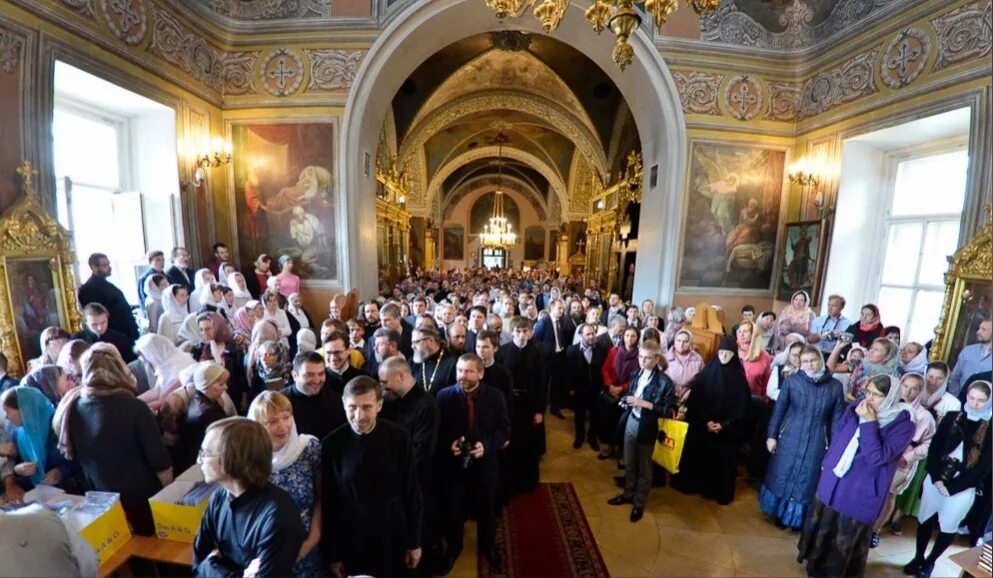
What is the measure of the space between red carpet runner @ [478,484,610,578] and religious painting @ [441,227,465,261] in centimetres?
2798

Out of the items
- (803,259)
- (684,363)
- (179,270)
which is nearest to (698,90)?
(803,259)

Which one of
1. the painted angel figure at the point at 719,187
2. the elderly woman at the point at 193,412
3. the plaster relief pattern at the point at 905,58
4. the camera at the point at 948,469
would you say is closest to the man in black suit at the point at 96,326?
the elderly woman at the point at 193,412

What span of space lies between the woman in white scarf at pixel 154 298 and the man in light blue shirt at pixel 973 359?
30.0ft

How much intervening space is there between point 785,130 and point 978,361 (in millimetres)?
5162

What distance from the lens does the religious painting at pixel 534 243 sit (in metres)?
31.0

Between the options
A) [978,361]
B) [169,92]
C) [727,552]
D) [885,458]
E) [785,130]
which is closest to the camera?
[885,458]

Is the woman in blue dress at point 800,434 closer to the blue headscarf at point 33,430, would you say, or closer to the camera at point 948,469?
the camera at point 948,469

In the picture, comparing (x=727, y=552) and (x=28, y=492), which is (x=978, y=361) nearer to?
(x=727, y=552)

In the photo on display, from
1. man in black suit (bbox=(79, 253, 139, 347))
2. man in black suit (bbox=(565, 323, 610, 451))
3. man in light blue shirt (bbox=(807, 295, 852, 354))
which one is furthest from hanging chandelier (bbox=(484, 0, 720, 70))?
man in black suit (bbox=(79, 253, 139, 347))

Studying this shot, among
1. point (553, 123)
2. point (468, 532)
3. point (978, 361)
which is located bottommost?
point (468, 532)

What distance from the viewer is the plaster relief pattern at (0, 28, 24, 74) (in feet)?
12.3

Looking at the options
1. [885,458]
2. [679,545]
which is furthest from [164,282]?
[885,458]

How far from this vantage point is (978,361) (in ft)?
13.2

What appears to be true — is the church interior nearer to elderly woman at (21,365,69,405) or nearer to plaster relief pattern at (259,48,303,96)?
plaster relief pattern at (259,48,303,96)
